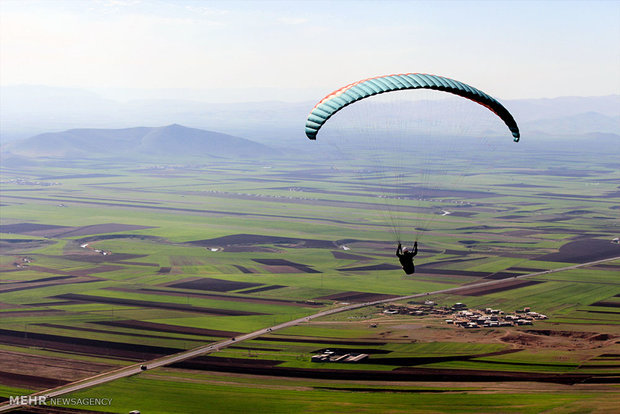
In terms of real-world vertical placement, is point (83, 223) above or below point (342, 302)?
above

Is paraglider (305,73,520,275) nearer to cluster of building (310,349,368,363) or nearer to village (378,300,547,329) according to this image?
cluster of building (310,349,368,363)

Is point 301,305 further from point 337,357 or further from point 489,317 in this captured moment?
point 337,357

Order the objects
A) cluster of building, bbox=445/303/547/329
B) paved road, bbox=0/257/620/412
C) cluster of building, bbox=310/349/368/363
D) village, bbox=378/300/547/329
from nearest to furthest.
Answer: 1. paved road, bbox=0/257/620/412
2. cluster of building, bbox=310/349/368/363
3. cluster of building, bbox=445/303/547/329
4. village, bbox=378/300/547/329

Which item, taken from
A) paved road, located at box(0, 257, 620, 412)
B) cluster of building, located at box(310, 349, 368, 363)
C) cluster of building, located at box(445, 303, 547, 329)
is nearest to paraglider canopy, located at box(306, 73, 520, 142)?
cluster of building, located at box(310, 349, 368, 363)

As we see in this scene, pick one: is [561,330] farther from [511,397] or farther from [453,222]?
[453,222]

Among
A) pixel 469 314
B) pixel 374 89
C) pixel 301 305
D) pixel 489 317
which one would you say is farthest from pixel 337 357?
pixel 374 89

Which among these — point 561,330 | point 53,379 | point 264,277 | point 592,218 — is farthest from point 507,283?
point 592,218
